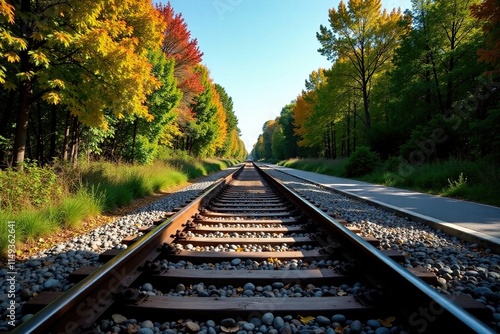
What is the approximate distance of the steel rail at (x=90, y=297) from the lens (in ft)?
4.71

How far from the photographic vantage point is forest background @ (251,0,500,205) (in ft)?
29.9

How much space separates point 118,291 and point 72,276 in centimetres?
58

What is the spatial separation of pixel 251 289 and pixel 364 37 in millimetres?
24415

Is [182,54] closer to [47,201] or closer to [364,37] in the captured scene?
[364,37]

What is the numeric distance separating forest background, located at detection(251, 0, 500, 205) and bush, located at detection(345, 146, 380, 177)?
53 mm

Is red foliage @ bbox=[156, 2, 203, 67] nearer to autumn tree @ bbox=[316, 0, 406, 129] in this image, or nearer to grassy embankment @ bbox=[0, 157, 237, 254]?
autumn tree @ bbox=[316, 0, 406, 129]

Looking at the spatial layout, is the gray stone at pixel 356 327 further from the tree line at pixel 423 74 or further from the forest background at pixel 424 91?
the tree line at pixel 423 74

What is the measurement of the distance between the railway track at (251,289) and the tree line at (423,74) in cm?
920

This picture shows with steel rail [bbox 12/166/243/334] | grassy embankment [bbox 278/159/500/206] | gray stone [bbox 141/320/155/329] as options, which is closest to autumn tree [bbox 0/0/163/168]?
steel rail [bbox 12/166/243/334]

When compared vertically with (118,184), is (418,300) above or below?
below

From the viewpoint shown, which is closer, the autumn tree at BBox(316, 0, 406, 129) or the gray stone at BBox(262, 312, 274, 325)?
the gray stone at BBox(262, 312, 274, 325)

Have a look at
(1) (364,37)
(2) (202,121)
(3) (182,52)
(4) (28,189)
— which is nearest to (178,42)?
(3) (182,52)

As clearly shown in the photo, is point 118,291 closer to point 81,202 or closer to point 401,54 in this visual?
point 81,202

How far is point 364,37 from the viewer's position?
21.9 m
